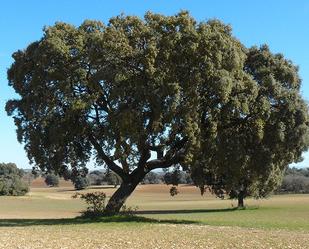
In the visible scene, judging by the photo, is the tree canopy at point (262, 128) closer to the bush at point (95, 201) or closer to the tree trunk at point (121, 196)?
the tree trunk at point (121, 196)

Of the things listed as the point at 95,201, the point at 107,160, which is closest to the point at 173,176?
the point at 107,160

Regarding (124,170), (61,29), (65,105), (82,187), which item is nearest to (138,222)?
(124,170)

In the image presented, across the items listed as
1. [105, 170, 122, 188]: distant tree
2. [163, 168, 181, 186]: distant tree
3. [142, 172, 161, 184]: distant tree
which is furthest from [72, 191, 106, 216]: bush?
[142, 172, 161, 184]: distant tree

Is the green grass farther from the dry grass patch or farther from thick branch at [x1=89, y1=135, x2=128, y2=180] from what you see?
the dry grass patch

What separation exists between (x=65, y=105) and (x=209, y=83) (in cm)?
899

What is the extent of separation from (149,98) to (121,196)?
324 inches

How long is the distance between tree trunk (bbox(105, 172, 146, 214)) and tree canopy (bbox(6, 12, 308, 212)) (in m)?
0.07

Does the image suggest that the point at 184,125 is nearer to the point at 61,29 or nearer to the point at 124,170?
the point at 124,170

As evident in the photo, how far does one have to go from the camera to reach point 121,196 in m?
34.9

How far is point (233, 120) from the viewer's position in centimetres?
3409

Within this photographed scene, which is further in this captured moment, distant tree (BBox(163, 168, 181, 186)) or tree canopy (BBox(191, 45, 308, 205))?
distant tree (BBox(163, 168, 181, 186))

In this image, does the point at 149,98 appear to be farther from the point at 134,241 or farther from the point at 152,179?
the point at 152,179

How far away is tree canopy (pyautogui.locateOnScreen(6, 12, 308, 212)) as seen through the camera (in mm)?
30094

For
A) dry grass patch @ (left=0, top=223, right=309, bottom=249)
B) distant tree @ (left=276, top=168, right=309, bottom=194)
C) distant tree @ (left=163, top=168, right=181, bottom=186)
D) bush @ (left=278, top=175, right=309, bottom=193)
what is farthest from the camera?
bush @ (left=278, top=175, right=309, bottom=193)
